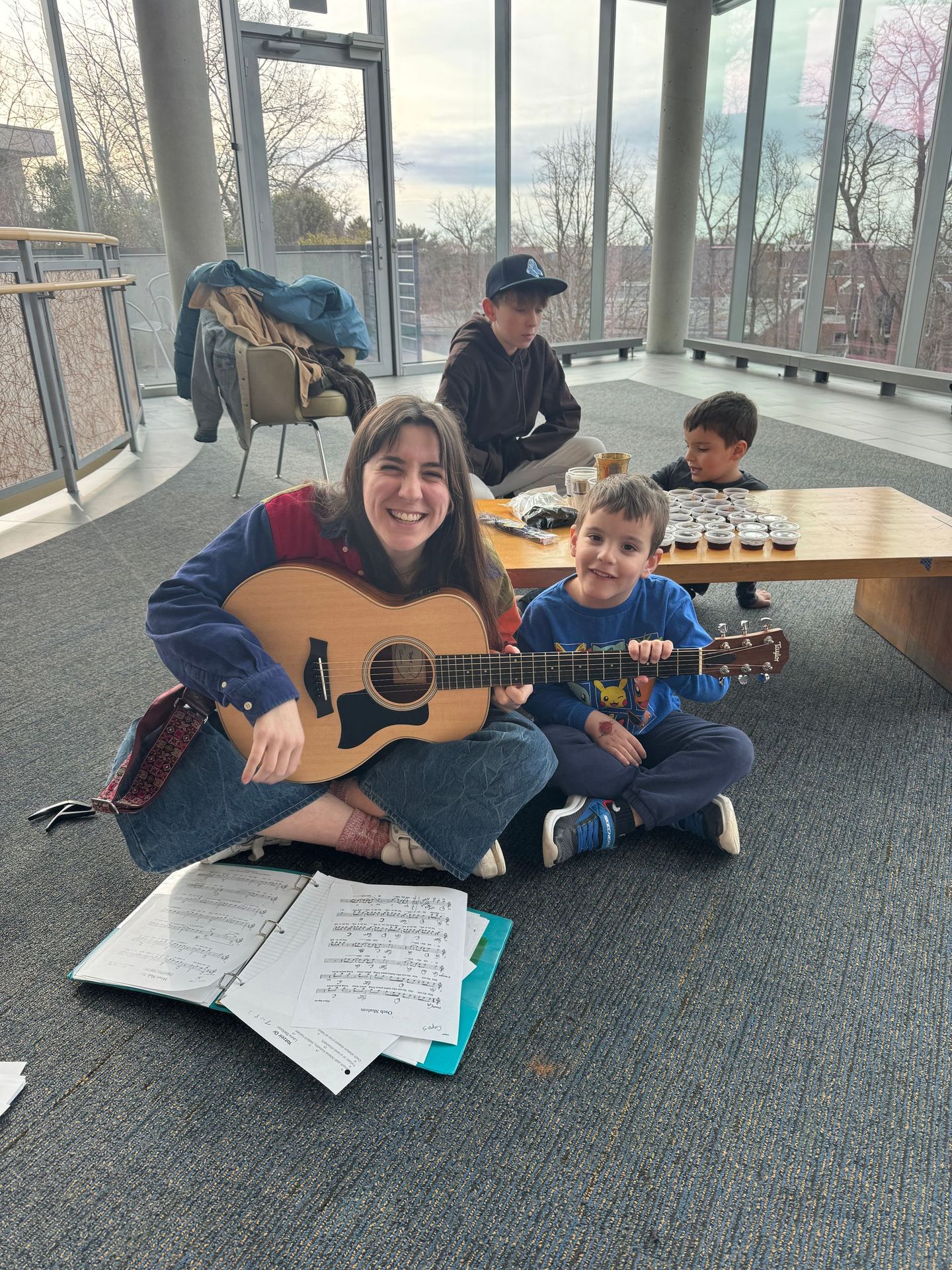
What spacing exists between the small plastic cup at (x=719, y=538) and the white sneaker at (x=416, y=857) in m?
1.00

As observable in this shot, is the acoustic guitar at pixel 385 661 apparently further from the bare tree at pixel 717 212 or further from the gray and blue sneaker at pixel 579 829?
the bare tree at pixel 717 212

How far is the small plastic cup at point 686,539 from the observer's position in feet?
6.89

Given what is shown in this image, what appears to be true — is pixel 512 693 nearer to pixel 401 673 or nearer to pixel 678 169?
pixel 401 673

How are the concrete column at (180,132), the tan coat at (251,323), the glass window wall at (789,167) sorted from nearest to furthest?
the tan coat at (251,323) → the concrete column at (180,132) → the glass window wall at (789,167)

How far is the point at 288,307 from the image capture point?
390 centimetres

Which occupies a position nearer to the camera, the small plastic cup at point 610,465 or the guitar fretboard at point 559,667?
the guitar fretboard at point 559,667

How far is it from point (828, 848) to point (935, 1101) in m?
0.55

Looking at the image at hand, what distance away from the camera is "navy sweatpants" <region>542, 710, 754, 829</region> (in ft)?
5.27

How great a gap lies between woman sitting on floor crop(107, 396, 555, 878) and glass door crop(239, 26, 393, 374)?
20.5 feet

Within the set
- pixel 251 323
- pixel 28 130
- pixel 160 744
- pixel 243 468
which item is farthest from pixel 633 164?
pixel 160 744

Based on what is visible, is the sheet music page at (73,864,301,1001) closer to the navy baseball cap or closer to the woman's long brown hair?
the woman's long brown hair

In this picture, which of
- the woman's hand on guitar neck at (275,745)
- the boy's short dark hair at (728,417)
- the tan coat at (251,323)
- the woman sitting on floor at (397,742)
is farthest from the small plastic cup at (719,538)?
the tan coat at (251,323)

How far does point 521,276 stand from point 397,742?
1.72 m

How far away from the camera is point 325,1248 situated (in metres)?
0.95
